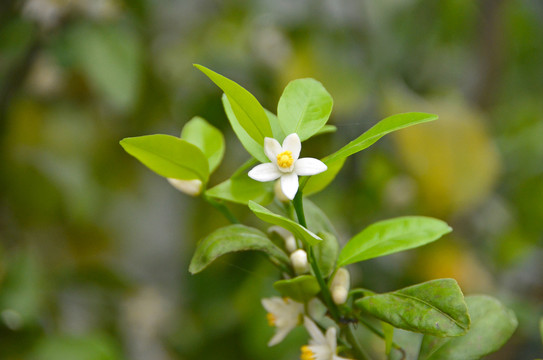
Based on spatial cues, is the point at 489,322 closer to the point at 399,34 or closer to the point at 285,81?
the point at 285,81

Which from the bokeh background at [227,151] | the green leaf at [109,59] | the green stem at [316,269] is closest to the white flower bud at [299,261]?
the green stem at [316,269]

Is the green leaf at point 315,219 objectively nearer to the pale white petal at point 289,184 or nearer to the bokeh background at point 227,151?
the pale white petal at point 289,184

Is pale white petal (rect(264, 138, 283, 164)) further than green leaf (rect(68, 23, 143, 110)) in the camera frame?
No

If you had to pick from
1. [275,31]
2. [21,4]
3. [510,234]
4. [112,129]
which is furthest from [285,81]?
[510,234]

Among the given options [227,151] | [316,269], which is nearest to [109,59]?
[227,151]

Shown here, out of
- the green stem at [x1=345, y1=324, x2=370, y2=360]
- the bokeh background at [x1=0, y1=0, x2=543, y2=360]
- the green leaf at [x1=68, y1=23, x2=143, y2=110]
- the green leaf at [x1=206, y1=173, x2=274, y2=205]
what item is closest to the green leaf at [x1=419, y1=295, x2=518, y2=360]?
the green stem at [x1=345, y1=324, x2=370, y2=360]

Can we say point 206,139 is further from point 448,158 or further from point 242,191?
point 448,158

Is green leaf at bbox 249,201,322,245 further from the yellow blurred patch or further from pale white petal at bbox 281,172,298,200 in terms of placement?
the yellow blurred patch
